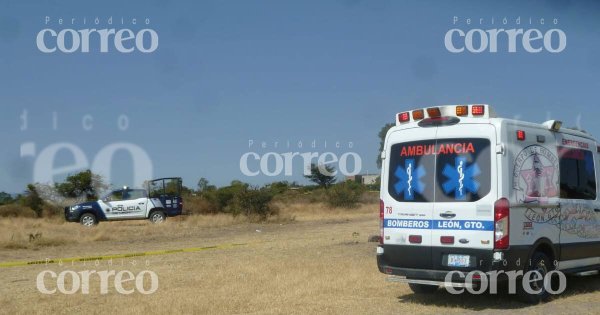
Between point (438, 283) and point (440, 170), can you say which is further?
point (440, 170)

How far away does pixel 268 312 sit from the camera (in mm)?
9078

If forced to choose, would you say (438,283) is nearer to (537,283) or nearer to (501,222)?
(501,222)

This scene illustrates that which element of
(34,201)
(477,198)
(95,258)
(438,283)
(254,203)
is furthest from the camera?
(34,201)

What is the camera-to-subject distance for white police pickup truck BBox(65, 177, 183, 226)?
28.2 m

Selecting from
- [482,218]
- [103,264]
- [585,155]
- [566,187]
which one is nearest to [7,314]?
[103,264]

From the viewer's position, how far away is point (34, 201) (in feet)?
134

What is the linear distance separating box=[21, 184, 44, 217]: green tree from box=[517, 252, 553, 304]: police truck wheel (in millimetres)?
35534

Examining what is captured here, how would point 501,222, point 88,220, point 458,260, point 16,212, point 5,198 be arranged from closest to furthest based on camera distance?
point 501,222 → point 458,260 → point 88,220 → point 16,212 → point 5,198

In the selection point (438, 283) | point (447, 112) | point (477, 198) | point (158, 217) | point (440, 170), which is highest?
point (447, 112)

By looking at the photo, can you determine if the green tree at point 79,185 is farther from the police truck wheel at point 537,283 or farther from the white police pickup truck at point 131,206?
the police truck wheel at point 537,283

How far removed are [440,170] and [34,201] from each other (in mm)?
36829

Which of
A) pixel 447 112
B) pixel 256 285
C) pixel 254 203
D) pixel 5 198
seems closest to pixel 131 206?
pixel 254 203

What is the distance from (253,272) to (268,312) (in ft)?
12.1

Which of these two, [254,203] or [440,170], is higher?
[440,170]
